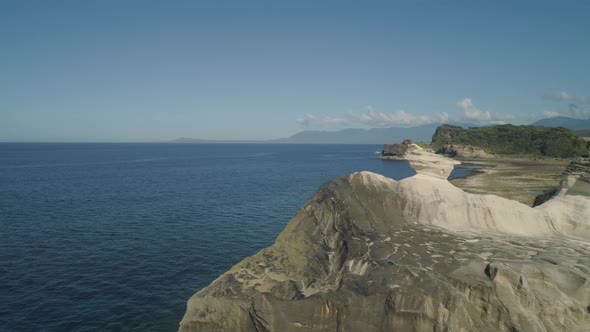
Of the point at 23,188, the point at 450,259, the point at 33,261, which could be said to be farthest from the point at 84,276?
the point at 23,188

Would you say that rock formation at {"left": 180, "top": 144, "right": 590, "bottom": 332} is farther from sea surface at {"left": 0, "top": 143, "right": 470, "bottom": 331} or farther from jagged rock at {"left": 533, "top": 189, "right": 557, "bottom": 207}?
sea surface at {"left": 0, "top": 143, "right": 470, "bottom": 331}

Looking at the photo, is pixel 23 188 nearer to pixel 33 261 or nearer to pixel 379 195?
pixel 33 261

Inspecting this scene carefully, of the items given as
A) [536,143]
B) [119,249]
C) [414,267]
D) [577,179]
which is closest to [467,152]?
[536,143]

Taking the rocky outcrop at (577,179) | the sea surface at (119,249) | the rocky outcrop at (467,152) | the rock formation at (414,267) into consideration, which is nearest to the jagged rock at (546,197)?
the rocky outcrop at (577,179)

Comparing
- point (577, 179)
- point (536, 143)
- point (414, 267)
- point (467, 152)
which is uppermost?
point (577, 179)

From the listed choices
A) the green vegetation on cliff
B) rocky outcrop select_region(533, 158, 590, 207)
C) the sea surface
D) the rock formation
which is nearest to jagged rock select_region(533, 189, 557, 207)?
rocky outcrop select_region(533, 158, 590, 207)

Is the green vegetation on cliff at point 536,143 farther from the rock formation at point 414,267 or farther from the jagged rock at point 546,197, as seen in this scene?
the rock formation at point 414,267

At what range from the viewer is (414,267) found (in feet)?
54.7

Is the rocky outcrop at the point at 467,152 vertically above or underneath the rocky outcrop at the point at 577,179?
underneath

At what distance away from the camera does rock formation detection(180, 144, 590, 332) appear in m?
14.6

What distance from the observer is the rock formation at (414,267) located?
14.6 metres

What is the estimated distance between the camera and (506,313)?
564 inches

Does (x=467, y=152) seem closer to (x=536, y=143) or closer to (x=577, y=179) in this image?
(x=536, y=143)

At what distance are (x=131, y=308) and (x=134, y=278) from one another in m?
5.47
